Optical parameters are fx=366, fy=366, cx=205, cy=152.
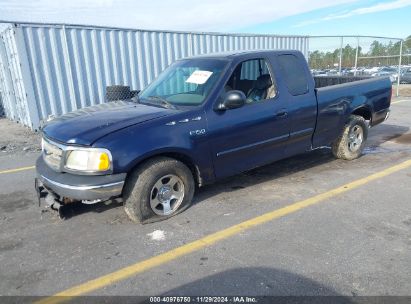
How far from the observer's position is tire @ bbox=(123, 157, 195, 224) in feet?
12.5

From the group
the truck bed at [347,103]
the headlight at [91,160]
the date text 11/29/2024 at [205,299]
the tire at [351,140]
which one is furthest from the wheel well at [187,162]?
the tire at [351,140]

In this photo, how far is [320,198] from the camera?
15.1 ft

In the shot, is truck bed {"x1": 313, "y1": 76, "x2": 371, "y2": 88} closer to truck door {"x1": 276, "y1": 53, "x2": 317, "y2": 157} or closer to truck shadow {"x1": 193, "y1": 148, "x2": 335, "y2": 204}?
truck shadow {"x1": 193, "y1": 148, "x2": 335, "y2": 204}

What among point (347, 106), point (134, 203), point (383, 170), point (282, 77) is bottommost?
point (383, 170)

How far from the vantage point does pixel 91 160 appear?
354cm

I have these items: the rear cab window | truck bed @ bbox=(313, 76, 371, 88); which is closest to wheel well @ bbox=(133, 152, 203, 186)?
the rear cab window

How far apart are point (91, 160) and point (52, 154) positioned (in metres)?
0.63

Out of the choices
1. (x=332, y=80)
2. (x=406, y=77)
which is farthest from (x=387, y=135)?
(x=406, y=77)

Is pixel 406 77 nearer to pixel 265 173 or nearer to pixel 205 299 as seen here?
pixel 265 173

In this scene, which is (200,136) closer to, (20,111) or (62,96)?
(62,96)

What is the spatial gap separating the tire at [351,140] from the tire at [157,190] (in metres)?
2.98

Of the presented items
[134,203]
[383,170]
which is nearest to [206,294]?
[134,203]

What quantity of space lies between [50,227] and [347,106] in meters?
4.53

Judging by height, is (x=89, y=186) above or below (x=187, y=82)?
below
